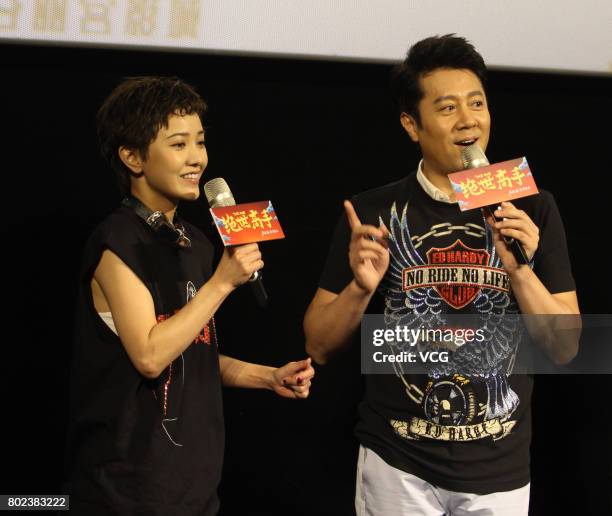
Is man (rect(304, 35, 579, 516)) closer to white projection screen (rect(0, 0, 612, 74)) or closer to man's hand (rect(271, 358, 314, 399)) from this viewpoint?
man's hand (rect(271, 358, 314, 399))

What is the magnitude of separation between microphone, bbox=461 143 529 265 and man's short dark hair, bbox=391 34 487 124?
9.4 inches

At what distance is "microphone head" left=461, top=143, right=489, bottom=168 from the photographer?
1.71 meters

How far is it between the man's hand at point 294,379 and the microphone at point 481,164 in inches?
20.1

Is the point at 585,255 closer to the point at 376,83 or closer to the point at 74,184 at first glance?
the point at 376,83

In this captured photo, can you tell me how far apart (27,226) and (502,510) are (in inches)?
64.0

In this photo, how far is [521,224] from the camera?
1.59 m

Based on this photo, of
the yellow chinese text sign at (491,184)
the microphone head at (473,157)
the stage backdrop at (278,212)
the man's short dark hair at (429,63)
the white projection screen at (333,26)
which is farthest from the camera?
the stage backdrop at (278,212)

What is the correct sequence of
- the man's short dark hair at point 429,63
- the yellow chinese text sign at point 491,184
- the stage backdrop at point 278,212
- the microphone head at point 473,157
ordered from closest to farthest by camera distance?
the yellow chinese text sign at point 491,184 → the microphone head at point 473,157 → the man's short dark hair at point 429,63 → the stage backdrop at point 278,212

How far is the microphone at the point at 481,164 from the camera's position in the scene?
1.65 meters

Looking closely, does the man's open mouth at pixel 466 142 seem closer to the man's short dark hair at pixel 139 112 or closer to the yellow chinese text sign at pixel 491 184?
the yellow chinese text sign at pixel 491 184

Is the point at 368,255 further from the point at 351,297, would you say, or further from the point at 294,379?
A: the point at 294,379

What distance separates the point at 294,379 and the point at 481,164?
2.08 feet

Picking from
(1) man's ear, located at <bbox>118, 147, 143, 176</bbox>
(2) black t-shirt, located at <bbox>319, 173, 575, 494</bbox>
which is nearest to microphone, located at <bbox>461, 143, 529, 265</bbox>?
(2) black t-shirt, located at <bbox>319, 173, 575, 494</bbox>

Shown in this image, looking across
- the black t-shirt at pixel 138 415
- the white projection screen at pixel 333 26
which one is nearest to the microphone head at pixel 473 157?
the black t-shirt at pixel 138 415
